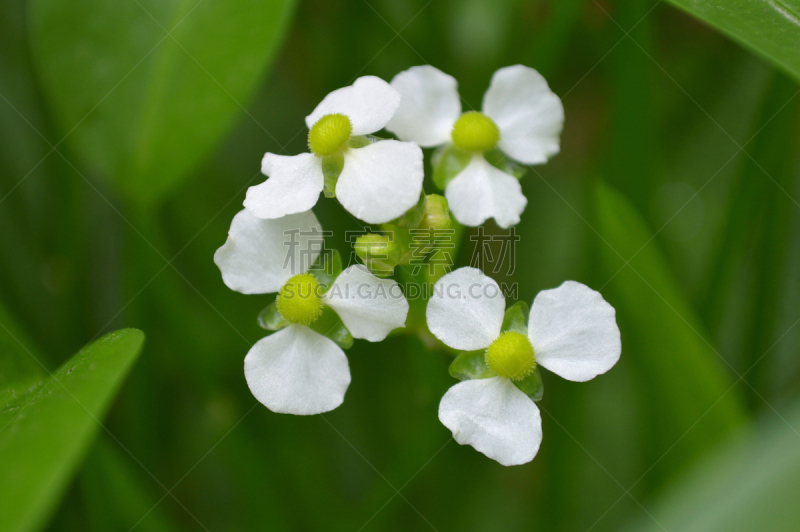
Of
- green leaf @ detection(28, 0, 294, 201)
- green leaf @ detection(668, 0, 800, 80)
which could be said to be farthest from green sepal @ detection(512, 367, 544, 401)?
green leaf @ detection(28, 0, 294, 201)

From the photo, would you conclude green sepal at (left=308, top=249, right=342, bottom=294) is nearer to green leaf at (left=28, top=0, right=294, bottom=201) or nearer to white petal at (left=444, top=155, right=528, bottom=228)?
white petal at (left=444, top=155, right=528, bottom=228)

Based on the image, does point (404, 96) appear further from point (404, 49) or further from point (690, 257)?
point (690, 257)

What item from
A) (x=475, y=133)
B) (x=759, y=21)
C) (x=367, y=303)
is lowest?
(x=367, y=303)

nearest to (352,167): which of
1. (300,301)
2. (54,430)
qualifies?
(300,301)

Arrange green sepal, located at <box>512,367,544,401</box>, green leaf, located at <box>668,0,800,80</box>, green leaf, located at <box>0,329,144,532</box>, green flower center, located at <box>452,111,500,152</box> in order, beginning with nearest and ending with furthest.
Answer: green leaf, located at <box>0,329,144,532</box> < green leaf, located at <box>668,0,800,80</box> < green sepal, located at <box>512,367,544,401</box> < green flower center, located at <box>452,111,500,152</box>

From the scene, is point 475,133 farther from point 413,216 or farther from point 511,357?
point 511,357
